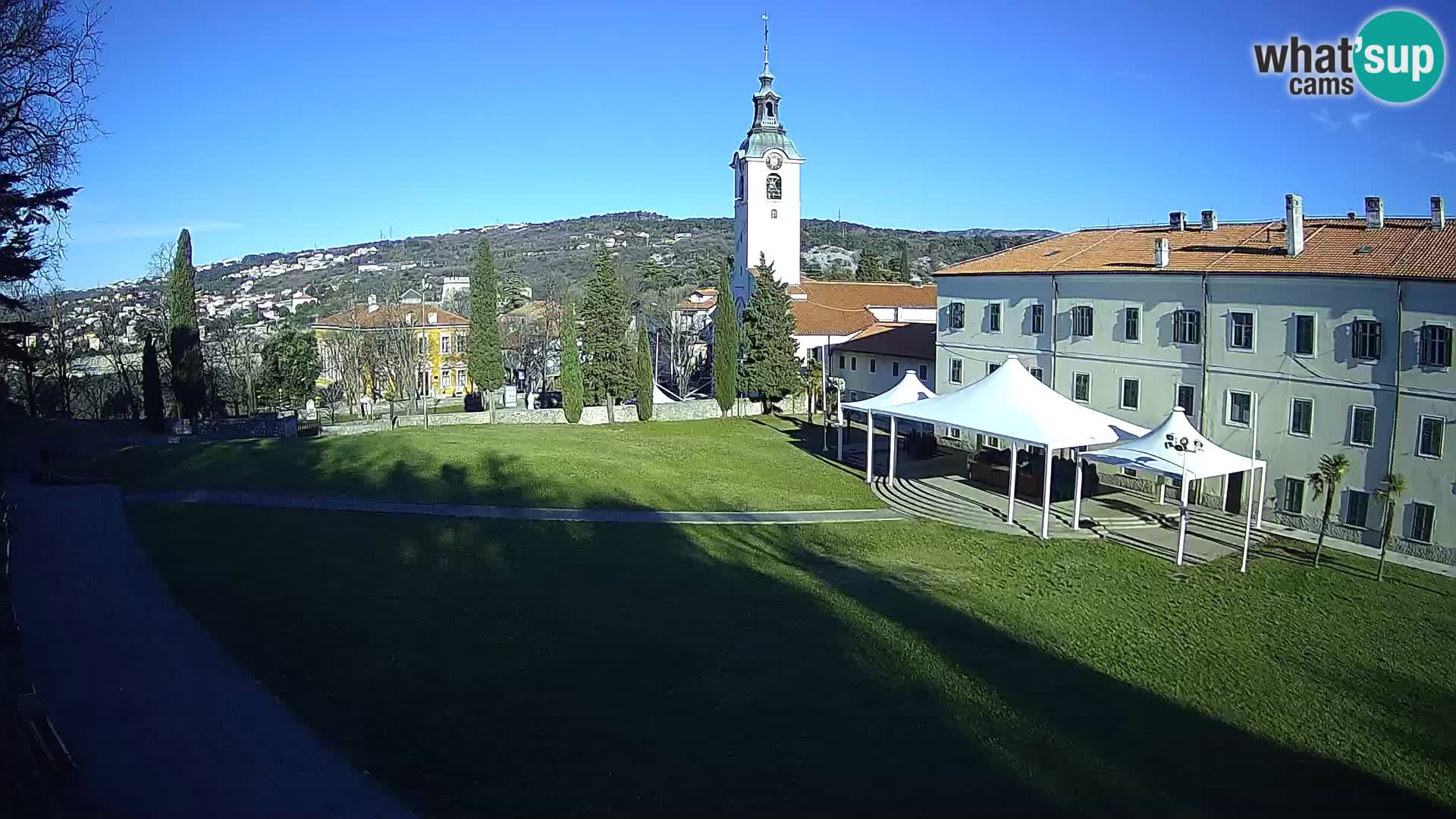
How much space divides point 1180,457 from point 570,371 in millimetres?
23633

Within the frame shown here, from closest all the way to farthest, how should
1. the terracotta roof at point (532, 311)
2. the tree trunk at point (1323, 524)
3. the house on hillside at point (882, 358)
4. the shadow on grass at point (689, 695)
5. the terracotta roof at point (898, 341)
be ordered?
the shadow on grass at point (689, 695)
the tree trunk at point (1323, 524)
the house on hillside at point (882, 358)
the terracotta roof at point (898, 341)
the terracotta roof at point (532, 311)

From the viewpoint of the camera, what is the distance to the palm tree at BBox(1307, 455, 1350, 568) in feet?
67.5

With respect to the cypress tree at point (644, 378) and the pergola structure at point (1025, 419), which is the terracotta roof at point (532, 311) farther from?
the pergola structure at point (1025, 419)

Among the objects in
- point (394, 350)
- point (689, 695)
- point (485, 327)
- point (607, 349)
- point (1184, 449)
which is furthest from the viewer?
point (394, 350)

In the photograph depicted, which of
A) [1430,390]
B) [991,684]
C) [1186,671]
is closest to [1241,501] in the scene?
[1430,390]

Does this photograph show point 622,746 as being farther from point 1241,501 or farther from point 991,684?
point 1241,501

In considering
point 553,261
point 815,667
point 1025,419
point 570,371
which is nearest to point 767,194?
point 570,371

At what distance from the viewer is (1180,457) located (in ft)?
66.4

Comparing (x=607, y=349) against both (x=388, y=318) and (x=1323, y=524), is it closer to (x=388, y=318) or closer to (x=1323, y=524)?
(x=388, y=318)

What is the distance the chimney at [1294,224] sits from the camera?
22.7 m

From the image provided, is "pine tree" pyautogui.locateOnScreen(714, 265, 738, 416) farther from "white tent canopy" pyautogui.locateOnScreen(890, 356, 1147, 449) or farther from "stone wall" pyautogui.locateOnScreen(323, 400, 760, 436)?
"white tent canopy" pyautogui.locateOnScreen(890, 356, 1147, 449)

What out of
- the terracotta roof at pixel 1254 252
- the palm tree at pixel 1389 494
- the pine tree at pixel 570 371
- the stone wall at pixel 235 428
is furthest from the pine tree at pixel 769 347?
the palm tree at pixel 1389 494

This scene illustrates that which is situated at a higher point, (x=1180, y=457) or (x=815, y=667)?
(x=1180, y=457)

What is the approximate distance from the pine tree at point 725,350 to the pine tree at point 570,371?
609cm
